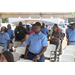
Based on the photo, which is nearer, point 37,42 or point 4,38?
point 37,42

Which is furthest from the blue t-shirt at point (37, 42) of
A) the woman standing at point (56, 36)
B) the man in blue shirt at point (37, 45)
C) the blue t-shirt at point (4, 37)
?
the blue t-shirt at point (4, 37)

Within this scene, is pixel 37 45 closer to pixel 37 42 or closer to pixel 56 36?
pixel 37 42

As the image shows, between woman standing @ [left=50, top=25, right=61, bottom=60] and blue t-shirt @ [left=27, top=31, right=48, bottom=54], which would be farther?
woman standing @ [left=50, top=25, right=61, bottom=60]

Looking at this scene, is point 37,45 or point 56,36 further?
point 56,36

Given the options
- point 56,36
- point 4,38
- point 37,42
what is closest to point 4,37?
point 4,38

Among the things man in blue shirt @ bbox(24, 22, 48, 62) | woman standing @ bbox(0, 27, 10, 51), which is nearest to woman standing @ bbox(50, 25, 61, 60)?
woman standing @ bbox(0, 27, 10, 51)

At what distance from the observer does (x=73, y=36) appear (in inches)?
181

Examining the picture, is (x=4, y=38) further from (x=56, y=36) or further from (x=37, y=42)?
(x=37, y=42)

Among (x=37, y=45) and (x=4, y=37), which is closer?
(x=37, y=45)

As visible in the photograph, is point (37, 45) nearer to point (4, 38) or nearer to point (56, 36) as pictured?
point (56, 36)

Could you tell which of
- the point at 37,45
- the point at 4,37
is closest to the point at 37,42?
the point at 37,45

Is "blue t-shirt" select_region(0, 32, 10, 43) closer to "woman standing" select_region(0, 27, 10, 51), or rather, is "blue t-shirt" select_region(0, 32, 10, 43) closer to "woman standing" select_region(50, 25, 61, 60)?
"woman standing" select_region(0, 27, 10, 51)

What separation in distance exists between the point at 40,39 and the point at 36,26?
11.7 inches
